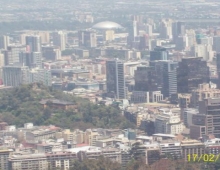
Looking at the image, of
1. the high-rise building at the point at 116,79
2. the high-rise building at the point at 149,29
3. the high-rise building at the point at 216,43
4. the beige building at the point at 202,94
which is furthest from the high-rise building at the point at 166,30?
the beige building at the point at 202,94

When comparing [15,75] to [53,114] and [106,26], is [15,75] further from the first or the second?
[106,26]

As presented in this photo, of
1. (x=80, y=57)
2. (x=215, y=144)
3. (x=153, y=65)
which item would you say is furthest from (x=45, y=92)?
(x=80, y=57)

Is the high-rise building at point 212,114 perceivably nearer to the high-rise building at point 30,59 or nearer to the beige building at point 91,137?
the beige building at point 91,137

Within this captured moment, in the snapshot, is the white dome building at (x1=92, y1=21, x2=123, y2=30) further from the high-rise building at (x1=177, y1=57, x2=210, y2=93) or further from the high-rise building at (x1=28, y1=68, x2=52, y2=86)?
the high-rise building at (x1=177, y1=57, x2=210, y2=93)

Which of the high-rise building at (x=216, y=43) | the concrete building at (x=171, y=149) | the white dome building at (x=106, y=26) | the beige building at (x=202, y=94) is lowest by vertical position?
the concrete building at (x=171, y=149)

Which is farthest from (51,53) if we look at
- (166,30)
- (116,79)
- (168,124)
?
(168,124)
